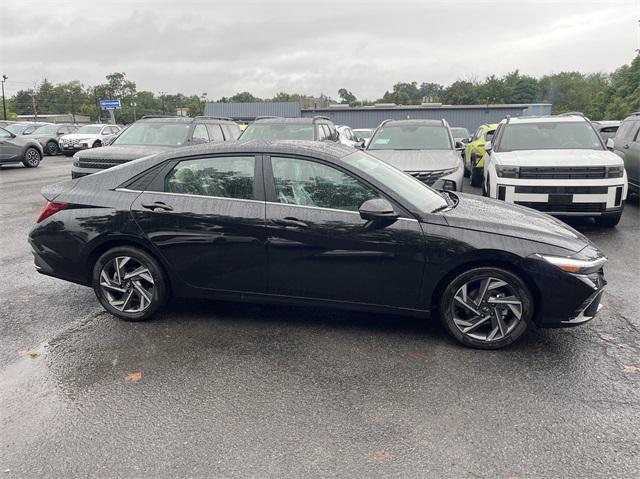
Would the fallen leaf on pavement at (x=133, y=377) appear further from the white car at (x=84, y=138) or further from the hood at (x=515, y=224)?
the white car at (x=84, y=138)

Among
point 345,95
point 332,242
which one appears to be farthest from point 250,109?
point 345,95

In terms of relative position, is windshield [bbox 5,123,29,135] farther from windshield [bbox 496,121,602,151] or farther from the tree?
the tree

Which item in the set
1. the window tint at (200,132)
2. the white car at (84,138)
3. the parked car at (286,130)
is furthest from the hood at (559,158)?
the white car at (84,138)

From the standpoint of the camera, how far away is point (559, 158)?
7395 mm

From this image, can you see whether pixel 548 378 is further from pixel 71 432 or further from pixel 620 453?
pixel 71 432

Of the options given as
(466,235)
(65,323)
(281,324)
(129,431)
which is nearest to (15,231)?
(65,323)

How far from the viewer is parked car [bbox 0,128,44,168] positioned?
18172 millimetres

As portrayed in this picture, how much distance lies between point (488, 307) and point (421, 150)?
6.11m

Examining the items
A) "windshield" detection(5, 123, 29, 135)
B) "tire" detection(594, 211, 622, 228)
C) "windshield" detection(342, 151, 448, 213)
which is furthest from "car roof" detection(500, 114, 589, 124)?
"windshield" detection(5, 123, 29, 135)

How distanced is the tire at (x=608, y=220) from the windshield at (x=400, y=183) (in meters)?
4.49

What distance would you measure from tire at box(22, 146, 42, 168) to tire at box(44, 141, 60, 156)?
7.19 meters

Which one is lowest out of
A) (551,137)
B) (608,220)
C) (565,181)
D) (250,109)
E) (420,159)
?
(608,220)

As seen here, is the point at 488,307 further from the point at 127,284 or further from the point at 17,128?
the point at 17,128

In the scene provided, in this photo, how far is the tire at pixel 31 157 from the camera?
19047 millimetres
